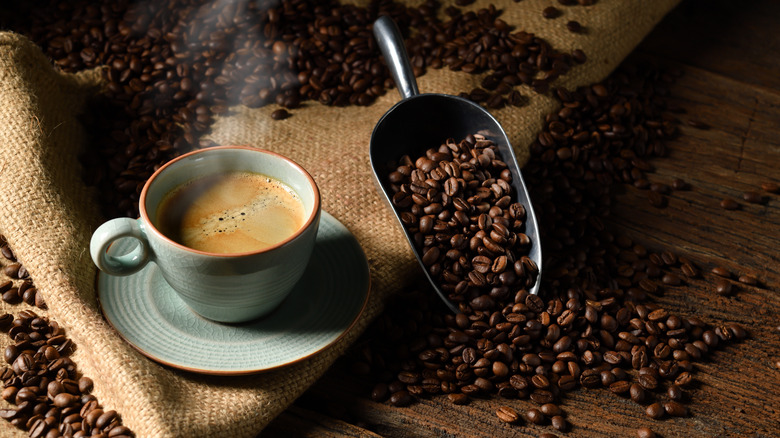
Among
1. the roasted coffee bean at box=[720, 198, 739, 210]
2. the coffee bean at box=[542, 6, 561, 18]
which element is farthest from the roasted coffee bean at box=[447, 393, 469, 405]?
A: the coffee bean at box=[542, 6, 561, 18]

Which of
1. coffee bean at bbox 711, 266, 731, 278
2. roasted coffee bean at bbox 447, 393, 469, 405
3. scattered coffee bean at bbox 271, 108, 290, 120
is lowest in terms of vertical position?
coffee bean at bbox 711, 266, 731, 278

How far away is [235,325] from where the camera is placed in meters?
1.35

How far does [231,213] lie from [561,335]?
712mm

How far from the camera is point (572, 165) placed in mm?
1894

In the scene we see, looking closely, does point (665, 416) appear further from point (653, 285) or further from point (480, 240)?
point (480, 240)

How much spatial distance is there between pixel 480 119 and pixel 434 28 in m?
0.55

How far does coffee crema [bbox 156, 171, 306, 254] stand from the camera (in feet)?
4.24

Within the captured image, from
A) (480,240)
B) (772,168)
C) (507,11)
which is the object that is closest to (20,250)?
(480,240)

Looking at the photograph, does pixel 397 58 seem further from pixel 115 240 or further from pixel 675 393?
pixel 675 393

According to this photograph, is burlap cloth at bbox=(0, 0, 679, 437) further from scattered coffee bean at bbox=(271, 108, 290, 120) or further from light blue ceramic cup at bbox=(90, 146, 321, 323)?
light blue ceramic cup at bbox=(90, 146, 321, 323)

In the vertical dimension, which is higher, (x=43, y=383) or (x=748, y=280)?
(x=43, y=383)

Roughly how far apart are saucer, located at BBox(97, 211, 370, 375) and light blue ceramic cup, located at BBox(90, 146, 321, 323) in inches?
1.3

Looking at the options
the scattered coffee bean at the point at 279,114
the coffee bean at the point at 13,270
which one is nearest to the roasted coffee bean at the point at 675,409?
the scattered coffee bean at the point at 279,114

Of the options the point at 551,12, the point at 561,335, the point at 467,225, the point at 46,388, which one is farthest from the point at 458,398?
the point at 551,12
